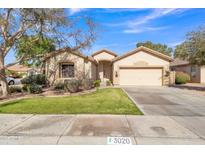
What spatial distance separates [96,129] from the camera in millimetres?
6531

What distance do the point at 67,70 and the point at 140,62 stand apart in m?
8.43

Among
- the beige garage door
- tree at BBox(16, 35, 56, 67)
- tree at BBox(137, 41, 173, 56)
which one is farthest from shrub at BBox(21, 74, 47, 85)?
tree at BBox(137, 41, 173, 56)

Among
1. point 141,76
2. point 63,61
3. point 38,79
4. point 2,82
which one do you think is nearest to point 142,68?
point 141,76

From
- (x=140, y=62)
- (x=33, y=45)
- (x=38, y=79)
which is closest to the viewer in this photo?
(x=33, y=45)

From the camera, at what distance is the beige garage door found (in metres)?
24.5

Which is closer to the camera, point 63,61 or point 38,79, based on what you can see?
point 38,79

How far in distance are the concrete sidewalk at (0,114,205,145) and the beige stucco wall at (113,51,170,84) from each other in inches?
645

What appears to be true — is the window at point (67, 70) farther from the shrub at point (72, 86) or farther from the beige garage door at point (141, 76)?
the beige garage door at point (141, 76)

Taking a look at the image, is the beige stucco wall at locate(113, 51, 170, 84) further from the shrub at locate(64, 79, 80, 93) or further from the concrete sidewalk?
the concrete sidewalk

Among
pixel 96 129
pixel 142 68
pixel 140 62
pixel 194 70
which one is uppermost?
pixel 140 62

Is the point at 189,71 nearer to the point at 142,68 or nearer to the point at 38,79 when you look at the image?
the point at 142,68
